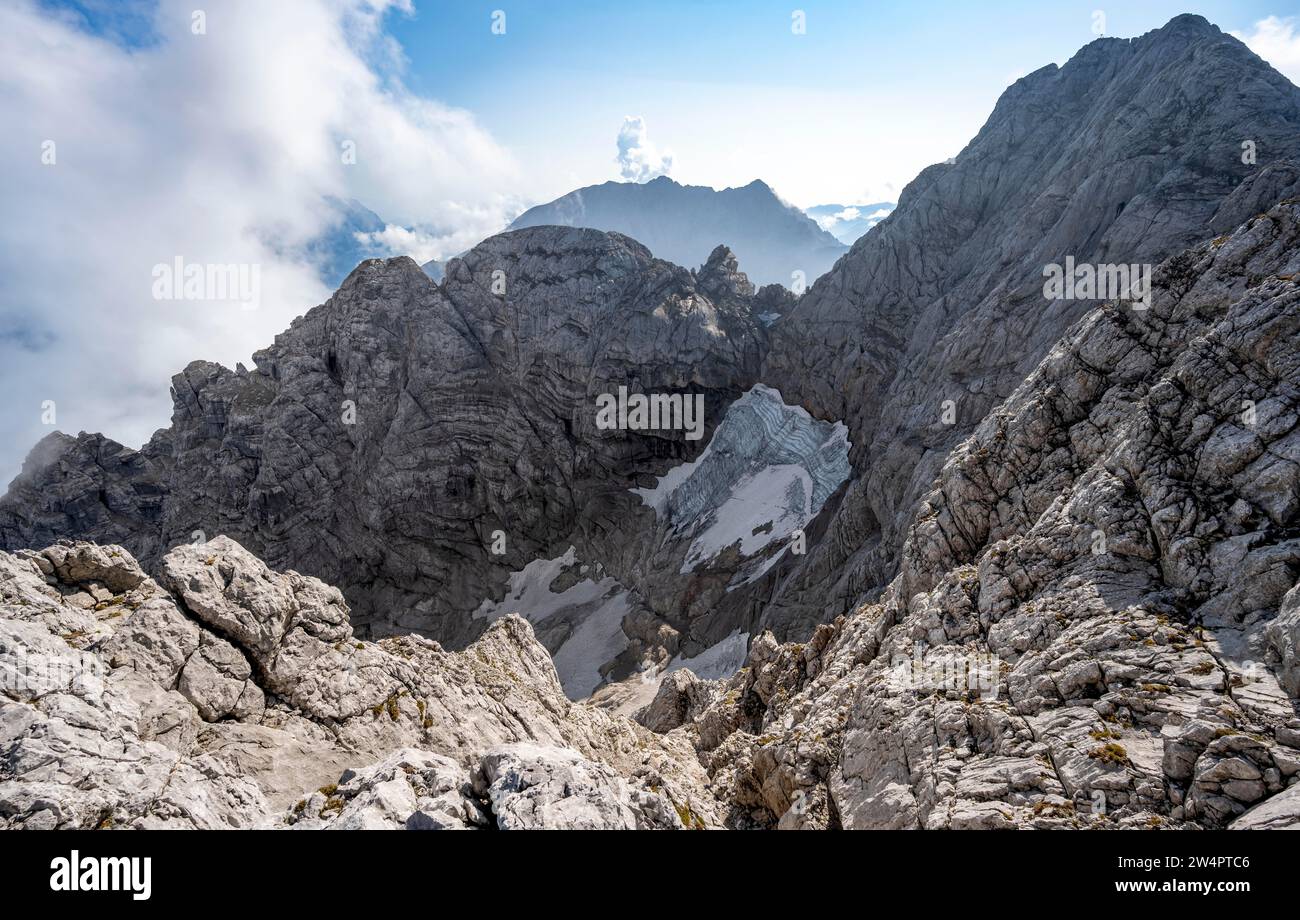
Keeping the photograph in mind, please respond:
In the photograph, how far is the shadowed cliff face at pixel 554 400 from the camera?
77188mm

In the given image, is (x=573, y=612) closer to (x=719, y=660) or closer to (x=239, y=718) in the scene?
(x=719, y=660)

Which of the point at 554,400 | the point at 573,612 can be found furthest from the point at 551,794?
the point at 554,400

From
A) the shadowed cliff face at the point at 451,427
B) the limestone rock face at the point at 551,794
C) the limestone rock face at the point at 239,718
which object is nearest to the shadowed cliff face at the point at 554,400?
the shadowed cliff face at the point at 451,427

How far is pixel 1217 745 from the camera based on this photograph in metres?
11.4

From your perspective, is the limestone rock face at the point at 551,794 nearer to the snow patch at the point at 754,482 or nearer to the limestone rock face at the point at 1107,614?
the limestone rock face at the point at 1107,614

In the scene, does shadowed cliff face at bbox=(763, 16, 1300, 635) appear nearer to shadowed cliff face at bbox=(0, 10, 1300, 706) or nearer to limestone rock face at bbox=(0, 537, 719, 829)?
shadowed cliff face at bbox=(0, 10, 1300, 706)

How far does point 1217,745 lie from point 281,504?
4046 inches

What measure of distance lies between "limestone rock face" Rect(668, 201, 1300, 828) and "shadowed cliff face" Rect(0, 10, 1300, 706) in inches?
1768

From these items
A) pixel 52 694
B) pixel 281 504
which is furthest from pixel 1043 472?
pixel 281 504

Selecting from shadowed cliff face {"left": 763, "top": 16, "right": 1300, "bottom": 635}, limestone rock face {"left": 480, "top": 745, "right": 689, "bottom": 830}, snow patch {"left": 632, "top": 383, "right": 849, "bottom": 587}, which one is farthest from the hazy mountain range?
snow patch {"left": 632, "top": 383, "right": 849, "bottom": 587}

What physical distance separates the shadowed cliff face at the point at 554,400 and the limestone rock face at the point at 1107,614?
44.9 meters

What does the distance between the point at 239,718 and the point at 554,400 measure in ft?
263
